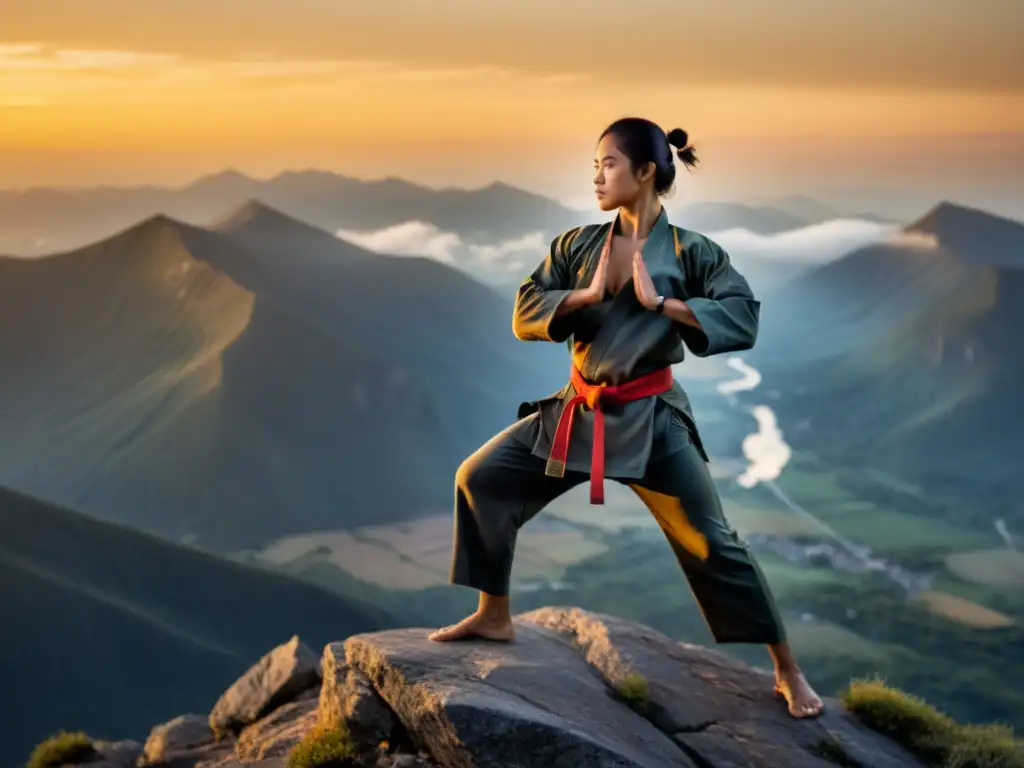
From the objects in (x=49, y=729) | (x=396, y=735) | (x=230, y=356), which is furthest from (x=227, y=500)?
(x=396, y=735)

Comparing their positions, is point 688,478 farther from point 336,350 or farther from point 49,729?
point 336,350

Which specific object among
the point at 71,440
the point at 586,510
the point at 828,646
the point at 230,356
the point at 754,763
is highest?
the point at 230,356

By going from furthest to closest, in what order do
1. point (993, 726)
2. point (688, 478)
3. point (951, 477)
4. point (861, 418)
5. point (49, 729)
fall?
1. point (861, 418)
2. point (951, 477)
3. point (49, 729)
4. point (993, 726)
5. point (688, 478)

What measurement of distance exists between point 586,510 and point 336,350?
3.04 meters

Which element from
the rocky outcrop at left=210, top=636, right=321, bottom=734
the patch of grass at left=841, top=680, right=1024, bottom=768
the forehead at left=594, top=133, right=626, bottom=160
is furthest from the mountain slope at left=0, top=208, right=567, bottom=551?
the forehead at left=594, top=133, right=626, bottom=160

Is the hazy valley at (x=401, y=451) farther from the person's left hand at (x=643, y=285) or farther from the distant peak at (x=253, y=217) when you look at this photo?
the person's left hand at (x=643, y=285)

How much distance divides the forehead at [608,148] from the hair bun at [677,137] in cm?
21

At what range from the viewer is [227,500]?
29.5ft

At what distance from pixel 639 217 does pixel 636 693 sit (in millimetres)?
1817

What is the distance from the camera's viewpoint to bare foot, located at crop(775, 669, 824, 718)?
3.98 m

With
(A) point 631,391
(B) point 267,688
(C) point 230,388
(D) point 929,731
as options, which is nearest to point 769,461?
(C) point 230,388

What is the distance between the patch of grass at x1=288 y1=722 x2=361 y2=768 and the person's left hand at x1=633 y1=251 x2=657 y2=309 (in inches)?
73.4

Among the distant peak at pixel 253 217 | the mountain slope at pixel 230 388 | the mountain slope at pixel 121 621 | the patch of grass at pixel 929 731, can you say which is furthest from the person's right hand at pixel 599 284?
the distant peak at pixel 253 217

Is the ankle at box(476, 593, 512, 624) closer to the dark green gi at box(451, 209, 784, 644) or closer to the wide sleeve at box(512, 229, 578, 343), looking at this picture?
the dark green gi at box(451, 209, 784, 644)
